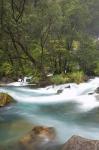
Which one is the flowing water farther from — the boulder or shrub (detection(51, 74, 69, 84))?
shrub (detection(51, 74, 69, 84))

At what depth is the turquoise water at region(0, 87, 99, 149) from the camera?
34.4 feet

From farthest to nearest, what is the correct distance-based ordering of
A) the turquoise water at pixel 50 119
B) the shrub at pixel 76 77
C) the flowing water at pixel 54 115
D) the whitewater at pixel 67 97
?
the shrub at pixel 76 77 → the whitewater at pixel 67 97 → the flowing water at pixel 54 115 → the turquoise water at pixel 50 119

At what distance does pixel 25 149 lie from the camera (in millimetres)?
8828

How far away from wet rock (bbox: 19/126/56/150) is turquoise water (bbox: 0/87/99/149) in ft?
1.28

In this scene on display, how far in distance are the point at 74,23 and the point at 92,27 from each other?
19186 mm

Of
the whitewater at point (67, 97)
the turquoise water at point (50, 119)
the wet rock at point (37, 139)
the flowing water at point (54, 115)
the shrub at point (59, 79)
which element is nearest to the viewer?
the wet rock at point (37, 139)

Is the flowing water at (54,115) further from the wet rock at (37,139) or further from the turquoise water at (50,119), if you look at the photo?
the wet rock at (37,139)

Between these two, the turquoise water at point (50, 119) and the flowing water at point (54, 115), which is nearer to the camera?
the turquoise water at point (50, 119)

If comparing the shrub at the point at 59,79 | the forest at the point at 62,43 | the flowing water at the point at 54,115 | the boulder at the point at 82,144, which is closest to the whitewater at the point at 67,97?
the flowing water at the point at 54,115

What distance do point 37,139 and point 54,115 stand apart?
4.17m

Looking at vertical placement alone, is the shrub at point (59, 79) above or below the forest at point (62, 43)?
below

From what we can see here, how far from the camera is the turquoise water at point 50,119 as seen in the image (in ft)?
34.4

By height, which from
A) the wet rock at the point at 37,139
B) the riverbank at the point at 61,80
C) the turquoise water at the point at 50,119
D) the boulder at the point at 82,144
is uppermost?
the boulder at the point at 82,144

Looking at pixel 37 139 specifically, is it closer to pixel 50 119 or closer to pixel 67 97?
pixel 50 119
